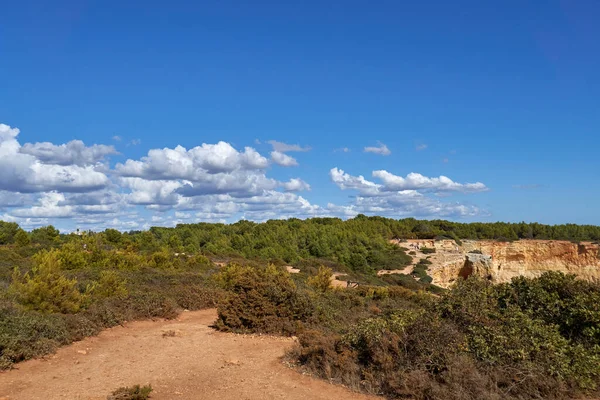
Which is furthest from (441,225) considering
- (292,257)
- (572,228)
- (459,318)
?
(459,318)

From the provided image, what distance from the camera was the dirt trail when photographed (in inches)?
288

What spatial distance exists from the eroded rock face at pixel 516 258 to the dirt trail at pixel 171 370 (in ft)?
111

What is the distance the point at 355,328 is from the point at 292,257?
30.6 m

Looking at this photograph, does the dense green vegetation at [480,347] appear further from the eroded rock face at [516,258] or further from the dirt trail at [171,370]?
the eroded rock face at [516,258]

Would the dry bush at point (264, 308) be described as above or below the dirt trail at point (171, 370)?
above

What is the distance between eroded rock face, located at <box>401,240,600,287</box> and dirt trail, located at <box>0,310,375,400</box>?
33897 millimetres

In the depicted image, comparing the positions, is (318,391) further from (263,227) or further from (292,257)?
(263,227)

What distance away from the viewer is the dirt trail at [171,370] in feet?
24.0

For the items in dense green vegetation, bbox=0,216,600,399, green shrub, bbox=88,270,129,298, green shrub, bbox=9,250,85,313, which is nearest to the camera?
dense green vegetation, bbox=0,216,600,399

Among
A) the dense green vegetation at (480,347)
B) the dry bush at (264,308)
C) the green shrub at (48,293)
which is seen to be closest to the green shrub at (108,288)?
the green shrub at (48,293)

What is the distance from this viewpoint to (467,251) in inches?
1902

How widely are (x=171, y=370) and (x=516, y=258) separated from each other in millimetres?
47879

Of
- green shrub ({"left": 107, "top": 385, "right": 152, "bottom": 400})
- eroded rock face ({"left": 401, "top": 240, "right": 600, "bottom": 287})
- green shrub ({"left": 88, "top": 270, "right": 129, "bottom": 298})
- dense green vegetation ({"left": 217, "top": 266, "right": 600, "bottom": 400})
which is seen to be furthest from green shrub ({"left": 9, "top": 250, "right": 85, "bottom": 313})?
eroded rock face ({"left": 401, "top": 240, "right": 600, "bottom": 287})

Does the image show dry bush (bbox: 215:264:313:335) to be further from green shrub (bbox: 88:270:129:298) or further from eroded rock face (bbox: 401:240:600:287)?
eroded rock face (bbox: 401:240:600:287)
